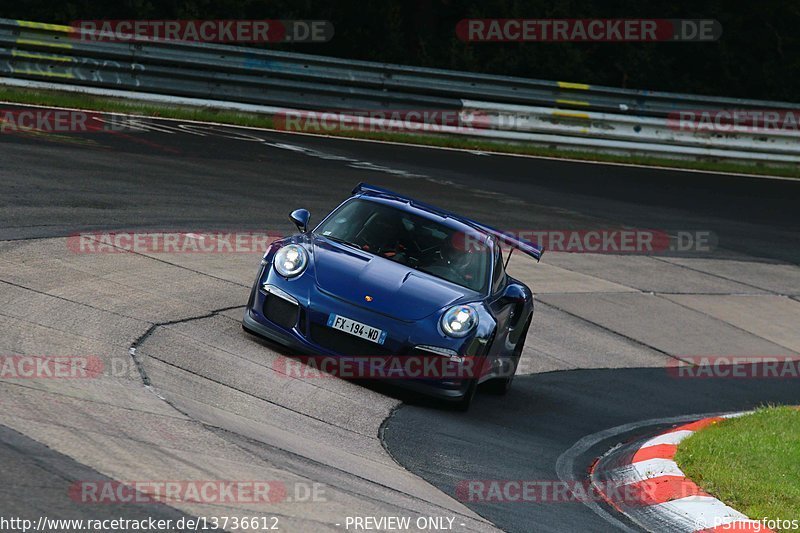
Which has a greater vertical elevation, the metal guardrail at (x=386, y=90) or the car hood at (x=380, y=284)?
the metal guardrail at (x=386, y=90)

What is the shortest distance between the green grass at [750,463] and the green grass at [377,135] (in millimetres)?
12557

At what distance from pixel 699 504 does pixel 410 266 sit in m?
3.13

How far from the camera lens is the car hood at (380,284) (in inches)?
336

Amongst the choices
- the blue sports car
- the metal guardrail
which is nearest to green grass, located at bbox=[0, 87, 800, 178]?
the metal guardrail

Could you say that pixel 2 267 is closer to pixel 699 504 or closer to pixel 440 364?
pixel 440 364

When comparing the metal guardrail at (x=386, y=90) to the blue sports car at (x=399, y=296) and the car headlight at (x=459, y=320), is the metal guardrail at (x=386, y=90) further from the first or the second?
the car headlight at (x=459, y=320)

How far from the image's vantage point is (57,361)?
7105 mm

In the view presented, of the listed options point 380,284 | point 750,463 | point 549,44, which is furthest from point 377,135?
point 750,463

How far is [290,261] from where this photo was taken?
8797mm

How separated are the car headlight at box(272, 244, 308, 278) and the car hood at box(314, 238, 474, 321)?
0.11 meters

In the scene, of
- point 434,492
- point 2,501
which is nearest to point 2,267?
point 434,492

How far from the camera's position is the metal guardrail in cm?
1925

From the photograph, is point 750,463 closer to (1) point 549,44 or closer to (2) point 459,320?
(2) point 459,320

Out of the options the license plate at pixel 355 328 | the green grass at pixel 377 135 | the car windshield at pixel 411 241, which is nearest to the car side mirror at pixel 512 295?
the car windshield at pixel 411 241
